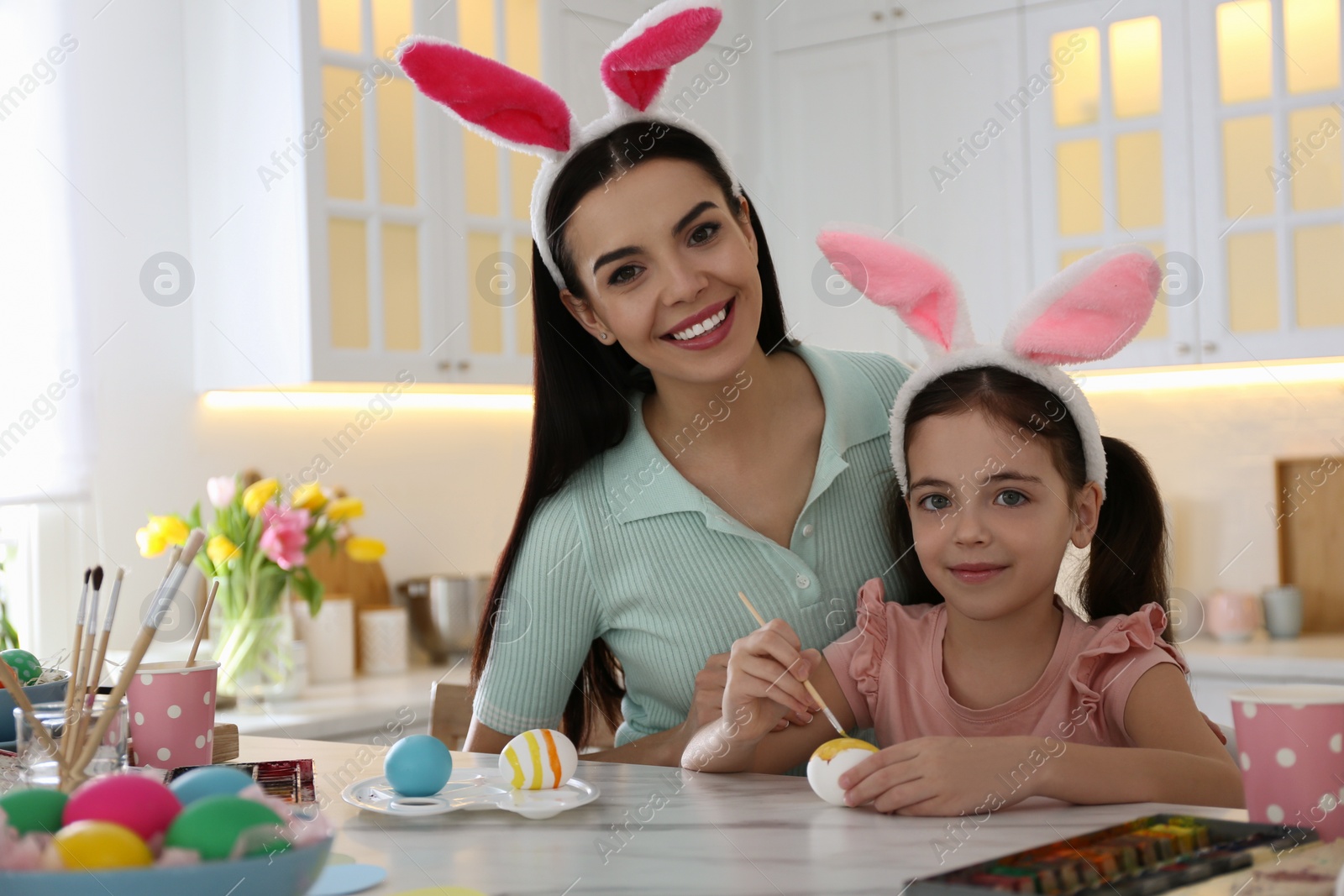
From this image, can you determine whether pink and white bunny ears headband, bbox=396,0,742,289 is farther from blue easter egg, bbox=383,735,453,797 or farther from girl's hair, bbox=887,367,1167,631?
blue easter egg, bbox=383,735,453,797

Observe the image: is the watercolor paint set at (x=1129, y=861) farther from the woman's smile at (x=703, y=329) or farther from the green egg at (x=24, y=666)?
the green egg at (x=24, y=666)

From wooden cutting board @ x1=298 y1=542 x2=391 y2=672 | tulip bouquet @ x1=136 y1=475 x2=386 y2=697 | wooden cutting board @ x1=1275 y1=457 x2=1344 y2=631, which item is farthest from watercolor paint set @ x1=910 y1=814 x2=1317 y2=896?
wooden cutting board @ x1=1275 y1=457 x2=1344 y2=631

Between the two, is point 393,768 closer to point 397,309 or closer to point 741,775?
point 741,775

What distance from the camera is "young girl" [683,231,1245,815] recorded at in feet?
4.30

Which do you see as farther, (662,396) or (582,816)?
(662,396)

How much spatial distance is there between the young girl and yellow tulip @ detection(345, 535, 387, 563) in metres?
1.72

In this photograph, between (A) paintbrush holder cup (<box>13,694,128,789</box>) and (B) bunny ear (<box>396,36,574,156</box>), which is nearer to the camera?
(A) paintbrush holder cup (<box>13,694,128,789</box>)

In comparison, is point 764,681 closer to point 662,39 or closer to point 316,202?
point 662,39

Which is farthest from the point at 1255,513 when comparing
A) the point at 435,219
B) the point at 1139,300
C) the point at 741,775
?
the point at 741,775

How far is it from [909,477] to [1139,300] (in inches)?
12.5

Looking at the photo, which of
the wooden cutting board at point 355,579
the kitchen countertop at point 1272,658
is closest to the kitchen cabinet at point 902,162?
the kitchen countertop at point 1272,658

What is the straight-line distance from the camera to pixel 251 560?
275 cm

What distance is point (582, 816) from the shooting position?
105cm

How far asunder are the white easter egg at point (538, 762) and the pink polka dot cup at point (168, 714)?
12.3 inches
